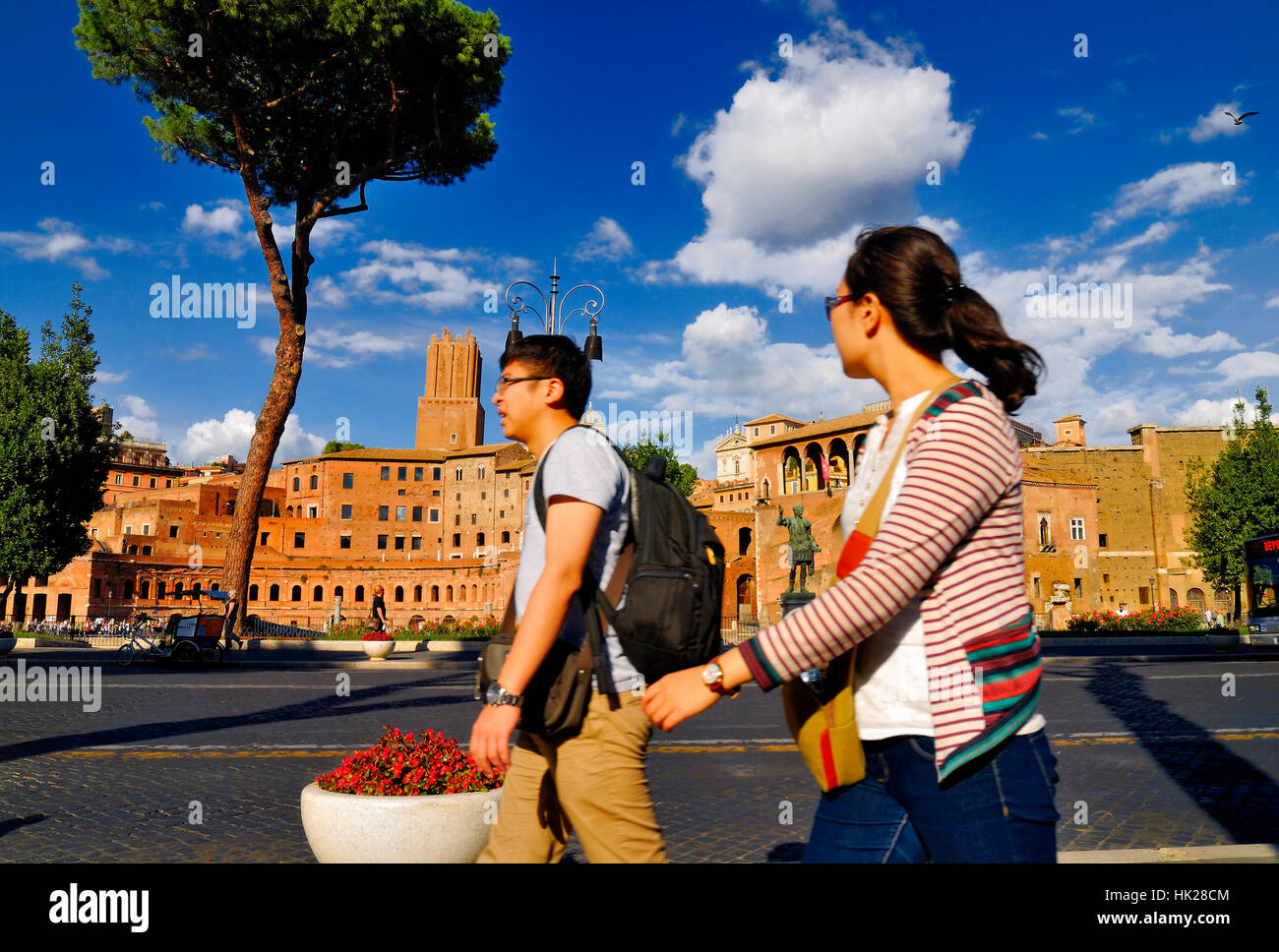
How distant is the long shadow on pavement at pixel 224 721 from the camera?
793 cm

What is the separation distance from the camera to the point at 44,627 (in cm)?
4150

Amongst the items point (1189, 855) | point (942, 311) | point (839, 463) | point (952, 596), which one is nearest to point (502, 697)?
point (952, 596)

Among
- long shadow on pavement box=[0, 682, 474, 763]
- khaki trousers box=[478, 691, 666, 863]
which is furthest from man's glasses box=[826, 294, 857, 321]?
long shadow on pavement box=[0, 682, 474, 763]

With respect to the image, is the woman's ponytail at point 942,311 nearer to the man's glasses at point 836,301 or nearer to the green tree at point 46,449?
the man's glasses at point 836,301

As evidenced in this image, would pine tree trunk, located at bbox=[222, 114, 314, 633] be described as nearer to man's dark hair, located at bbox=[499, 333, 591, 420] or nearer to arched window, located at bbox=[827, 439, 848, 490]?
man's dark hair, located at bbox=[499, 333, 591, 420]

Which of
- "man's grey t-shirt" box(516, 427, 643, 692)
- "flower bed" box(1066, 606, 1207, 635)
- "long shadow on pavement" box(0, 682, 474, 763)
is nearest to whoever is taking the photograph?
"man's grey t-shirt" box(516, 427, 643, 692)

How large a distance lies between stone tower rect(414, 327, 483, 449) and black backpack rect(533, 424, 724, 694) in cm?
8458

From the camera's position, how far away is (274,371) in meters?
24.3

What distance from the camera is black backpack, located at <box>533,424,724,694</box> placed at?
2.07 m

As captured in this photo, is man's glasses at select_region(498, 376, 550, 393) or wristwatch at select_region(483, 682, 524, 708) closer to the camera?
wristwatch at select_region(483, 682, 524, 708)

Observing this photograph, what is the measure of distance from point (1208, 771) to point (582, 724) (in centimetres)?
656

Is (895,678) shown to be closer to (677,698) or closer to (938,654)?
(938,654)

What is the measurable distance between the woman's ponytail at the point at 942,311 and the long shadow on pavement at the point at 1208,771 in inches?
175

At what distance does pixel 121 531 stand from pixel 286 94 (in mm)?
51345
